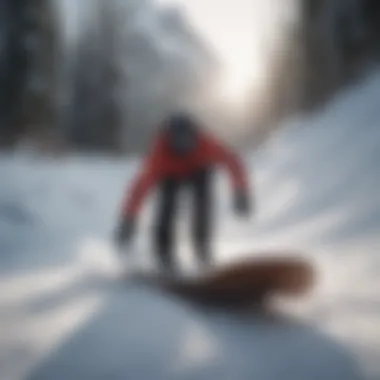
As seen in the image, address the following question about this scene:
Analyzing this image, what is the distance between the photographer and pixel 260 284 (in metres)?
1.08

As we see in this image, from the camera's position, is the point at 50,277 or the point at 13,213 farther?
the point at 13,213

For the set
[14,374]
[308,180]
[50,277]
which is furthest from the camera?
[308,180]

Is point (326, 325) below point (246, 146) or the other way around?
below

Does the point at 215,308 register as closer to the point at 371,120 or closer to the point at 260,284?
the point at 260,284

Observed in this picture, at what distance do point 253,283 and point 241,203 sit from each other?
0.58 feet

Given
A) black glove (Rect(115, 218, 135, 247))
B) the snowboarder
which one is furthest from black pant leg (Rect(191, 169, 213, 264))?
black glove (Rect(115, 218, 135, 247))

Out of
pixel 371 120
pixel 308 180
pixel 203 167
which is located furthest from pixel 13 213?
pixel 371 120

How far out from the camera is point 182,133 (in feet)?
3.93

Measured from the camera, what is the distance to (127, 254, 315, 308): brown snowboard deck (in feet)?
3.50

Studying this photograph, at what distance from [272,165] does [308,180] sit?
7.1 inches

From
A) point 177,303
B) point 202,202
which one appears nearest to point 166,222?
point 202,202

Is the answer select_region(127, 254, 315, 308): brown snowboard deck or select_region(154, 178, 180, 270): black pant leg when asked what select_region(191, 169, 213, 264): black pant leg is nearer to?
select_region(154, 178, 180, 270): black pant leg

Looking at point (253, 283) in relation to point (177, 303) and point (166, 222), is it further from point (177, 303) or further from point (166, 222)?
point (166, 222)

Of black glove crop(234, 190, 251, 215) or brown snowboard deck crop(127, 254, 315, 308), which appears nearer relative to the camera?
brown snowboard deck crop(127, 254, 315, 308)
